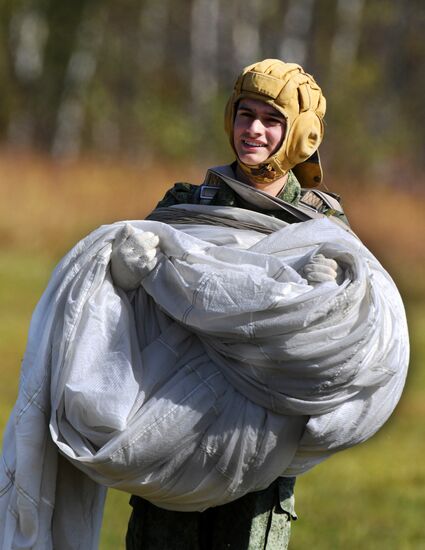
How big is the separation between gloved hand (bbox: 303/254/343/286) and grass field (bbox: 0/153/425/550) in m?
3.33

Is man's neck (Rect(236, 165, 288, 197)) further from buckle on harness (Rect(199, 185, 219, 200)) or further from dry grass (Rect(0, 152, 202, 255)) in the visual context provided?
dry grass (Rect(0, 152, 202, 255))

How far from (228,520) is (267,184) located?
0.96 m

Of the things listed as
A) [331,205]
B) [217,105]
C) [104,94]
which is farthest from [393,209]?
[331,205]

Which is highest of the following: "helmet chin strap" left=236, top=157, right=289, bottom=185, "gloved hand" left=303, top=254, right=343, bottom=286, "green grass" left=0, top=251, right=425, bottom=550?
"helmet chin strap" left=236, top=157, right=289, bottom=185

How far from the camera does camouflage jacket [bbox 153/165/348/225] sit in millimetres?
4879

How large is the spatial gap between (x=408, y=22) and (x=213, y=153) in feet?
24.4

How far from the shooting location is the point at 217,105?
22.4 meters

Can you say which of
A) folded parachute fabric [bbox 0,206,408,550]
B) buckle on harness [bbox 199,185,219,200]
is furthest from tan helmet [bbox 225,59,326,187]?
folded parachute fabric [bbox 0,206,408,550]

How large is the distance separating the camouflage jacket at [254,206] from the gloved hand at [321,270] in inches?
15.1

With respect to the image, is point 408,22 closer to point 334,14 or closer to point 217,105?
point 334,14

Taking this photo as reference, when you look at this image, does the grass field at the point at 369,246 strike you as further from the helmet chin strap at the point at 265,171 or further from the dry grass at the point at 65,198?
the helmet chin strap at the point at 265,171

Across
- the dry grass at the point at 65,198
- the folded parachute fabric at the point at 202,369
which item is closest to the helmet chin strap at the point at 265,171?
the folded parachute fabric at the point at 202,369

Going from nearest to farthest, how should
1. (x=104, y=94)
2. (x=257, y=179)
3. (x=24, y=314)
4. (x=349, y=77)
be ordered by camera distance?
(x=257, y=179)
(x=24, y=314)
(x=349, y=77)
(x=104, y=94)

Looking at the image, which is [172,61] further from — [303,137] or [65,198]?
[303,137]
